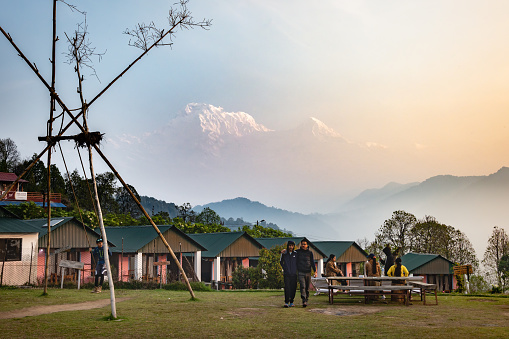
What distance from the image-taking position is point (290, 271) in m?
17.5

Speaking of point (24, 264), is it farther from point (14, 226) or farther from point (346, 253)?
point (346, 253)

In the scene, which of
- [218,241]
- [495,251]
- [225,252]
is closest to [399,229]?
[495,251]

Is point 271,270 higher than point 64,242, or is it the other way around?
point 64,242

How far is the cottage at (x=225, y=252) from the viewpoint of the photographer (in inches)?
2100

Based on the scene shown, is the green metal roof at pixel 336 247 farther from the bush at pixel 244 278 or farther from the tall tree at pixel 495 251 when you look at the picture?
Result: the bush at pixel 244 278

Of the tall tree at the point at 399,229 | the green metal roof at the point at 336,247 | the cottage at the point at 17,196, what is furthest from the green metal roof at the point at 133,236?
the tall tree at the point at 399,229

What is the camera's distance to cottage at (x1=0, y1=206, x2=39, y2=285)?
106 ft

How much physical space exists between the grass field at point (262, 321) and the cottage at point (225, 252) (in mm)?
34789

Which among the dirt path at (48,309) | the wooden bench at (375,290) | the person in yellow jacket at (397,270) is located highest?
the person in yellow jacket at (397,270)

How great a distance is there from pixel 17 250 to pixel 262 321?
962 inches

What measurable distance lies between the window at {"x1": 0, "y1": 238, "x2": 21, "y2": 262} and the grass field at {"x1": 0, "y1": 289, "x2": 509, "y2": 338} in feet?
48.9

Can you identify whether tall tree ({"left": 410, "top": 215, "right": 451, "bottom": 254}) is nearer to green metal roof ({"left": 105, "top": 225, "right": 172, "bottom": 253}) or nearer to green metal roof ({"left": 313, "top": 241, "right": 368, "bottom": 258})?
green metal roof ({"left": 313, "top": 241, "right": 368, "bottom": 258})

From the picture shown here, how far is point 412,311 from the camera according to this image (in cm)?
1573

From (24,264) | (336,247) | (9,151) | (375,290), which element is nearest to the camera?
(375,290)
